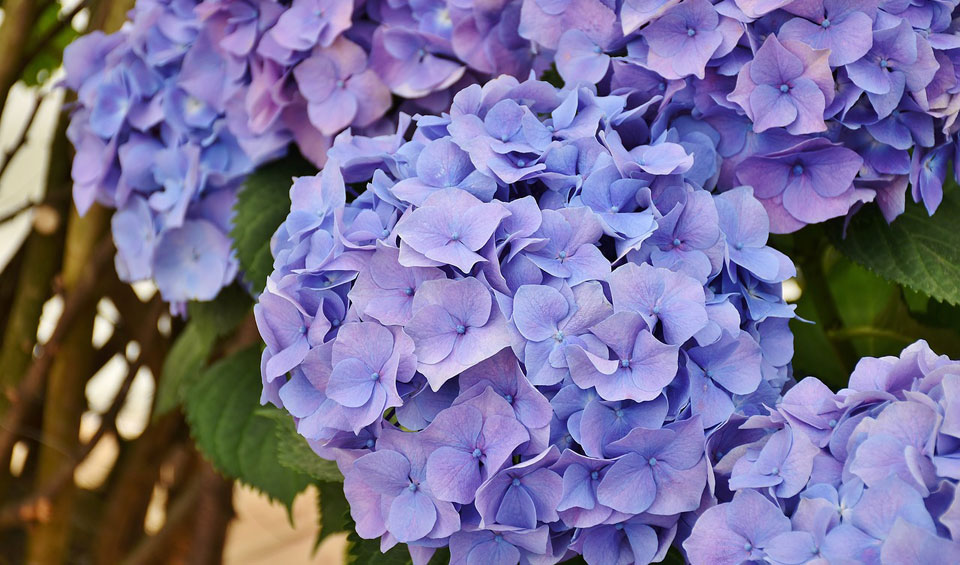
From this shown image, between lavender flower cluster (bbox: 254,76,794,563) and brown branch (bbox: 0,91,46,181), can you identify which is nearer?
lavender flower cluster (bbox: 254,76,794,563)

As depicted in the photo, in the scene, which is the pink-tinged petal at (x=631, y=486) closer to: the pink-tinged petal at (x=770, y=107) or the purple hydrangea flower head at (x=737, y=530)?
the purple hydrangea flower head at (x=737, y=530)

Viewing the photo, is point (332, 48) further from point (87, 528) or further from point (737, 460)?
point (87, 528)

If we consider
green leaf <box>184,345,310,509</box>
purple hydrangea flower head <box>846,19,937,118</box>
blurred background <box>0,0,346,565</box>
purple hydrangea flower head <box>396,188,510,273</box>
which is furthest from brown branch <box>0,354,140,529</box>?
purple hydrangea flower head <box>846,19,937,118</box>

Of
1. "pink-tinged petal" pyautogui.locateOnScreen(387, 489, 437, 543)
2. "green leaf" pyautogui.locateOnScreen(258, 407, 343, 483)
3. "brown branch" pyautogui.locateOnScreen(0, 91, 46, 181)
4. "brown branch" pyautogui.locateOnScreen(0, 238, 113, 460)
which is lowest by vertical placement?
"brown branch" pyautogui.locateOnScreen(0, 238, 113, 460)

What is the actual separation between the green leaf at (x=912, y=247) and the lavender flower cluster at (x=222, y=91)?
21 centimetres

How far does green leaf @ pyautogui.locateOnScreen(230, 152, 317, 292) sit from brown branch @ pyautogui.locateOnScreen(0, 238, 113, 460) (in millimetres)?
253

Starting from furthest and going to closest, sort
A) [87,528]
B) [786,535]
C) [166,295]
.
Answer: [87,528]
[166,295]
[786,535]

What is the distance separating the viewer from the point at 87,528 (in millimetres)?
1161

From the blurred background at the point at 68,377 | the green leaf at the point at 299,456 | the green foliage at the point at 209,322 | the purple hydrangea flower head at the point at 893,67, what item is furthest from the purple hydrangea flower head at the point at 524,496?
the blurred background at the point at 68,377

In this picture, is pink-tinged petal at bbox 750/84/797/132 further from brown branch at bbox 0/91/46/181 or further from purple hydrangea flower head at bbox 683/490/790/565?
brown branch at bbox 0/91/46/181

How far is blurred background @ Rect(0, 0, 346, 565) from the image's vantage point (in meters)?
0.87

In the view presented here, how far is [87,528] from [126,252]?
64cm

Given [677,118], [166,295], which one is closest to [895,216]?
[677,118]

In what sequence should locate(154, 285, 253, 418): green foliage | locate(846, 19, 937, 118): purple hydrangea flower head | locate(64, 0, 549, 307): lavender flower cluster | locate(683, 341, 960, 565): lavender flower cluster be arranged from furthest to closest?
locate(154, 285, 253, 418): green foliage < locate(64, 0, 549, 307): lavender flower cluster < locate(846, 19, 937, 118): purple hydrangea flower head < locate(683, 341, 960, 565): lavender flower cluster
